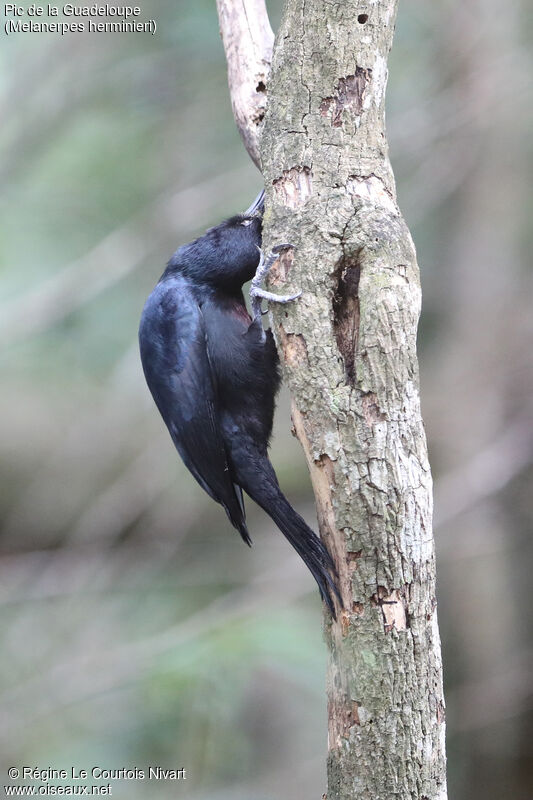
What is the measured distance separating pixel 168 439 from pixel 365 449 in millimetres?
2951

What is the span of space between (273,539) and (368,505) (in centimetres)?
338

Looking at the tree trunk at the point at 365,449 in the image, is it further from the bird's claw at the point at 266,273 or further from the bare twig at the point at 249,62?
the bare twig at the point at 249,62

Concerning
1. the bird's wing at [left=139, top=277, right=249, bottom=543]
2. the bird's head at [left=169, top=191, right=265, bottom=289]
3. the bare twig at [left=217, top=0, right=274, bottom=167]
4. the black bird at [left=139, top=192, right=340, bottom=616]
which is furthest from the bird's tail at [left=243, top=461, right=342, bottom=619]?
the bare twig at [left=217, top=0, right=274, bottom=167]

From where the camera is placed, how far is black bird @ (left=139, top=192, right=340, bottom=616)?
2.55m

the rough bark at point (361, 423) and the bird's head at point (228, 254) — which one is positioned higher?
the bird's head at point (228, 254)

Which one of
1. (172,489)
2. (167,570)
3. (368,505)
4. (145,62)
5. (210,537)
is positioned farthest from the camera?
(210,537)

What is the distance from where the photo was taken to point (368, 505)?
75.0 inches

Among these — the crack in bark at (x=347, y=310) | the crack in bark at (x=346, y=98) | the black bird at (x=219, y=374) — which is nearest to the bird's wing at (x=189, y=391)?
the black bird at (x=219, y=374)

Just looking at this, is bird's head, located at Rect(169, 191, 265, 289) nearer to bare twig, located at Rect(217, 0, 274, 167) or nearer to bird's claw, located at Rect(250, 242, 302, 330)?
bare twig, located at Rect(217, 0, 274, 167)

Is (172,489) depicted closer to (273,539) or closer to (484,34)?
(273,539)

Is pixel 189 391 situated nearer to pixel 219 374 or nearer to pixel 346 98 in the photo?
pixel 219 374

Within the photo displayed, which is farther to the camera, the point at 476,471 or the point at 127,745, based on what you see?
the point at 476,471

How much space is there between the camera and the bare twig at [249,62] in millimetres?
2486

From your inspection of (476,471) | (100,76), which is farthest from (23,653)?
(100,76)
